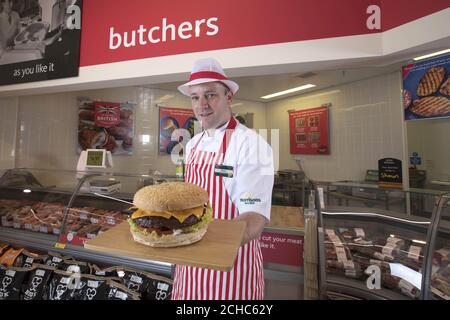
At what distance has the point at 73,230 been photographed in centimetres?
227

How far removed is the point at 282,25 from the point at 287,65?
0.33 metres

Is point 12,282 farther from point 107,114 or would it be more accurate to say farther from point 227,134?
point 107,114

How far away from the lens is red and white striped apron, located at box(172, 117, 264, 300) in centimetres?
150

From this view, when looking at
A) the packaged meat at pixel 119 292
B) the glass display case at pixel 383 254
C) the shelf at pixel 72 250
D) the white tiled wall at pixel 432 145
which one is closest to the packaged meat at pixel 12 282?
the shelf at pixel 72 250

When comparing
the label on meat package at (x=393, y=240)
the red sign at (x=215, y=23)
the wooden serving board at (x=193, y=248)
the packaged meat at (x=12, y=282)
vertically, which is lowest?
the packaged meat at (x=12, y=282)

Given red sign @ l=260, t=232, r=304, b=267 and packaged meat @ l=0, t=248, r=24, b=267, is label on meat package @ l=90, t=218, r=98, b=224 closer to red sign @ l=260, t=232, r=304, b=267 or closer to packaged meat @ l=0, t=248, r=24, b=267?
packaged meat @ l=0, t=248, r=24, b=267

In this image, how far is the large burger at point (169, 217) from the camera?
1.07 metres

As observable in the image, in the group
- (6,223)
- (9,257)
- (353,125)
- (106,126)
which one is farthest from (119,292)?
(353,125)

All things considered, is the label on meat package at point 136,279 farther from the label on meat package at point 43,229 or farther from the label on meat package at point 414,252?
the label on meat package at point 414,252

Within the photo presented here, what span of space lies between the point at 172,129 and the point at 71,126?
1842 millimetres

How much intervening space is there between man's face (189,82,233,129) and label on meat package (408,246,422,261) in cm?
148

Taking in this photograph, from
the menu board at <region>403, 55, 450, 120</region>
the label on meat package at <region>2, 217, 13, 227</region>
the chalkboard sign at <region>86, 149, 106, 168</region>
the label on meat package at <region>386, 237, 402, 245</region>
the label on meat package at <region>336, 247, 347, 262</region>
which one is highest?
the menu board at <region>403, 55, 450, 120</region>

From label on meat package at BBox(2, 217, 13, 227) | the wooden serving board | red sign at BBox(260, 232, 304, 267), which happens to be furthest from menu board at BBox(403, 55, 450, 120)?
label on meat package at BBox(2, 217, 13, 227)

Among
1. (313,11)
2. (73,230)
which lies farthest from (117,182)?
(313,11)
